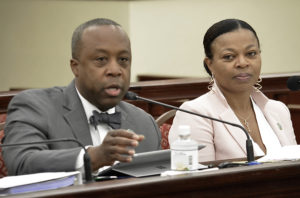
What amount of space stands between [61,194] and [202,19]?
7.90 m

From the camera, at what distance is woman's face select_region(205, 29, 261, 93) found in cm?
332

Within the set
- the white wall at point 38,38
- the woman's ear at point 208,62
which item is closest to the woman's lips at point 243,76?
the woman's ear at point 208,62

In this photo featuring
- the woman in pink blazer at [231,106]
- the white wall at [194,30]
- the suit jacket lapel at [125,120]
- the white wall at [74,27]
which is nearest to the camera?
the suit jacket lapel at [125,120]

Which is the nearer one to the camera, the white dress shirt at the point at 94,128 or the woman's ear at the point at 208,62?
the white dress shirt at the point at 94,128

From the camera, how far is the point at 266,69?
868 cm

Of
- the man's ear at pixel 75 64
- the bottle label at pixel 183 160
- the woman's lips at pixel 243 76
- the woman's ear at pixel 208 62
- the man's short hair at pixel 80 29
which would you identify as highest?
the man's short hair at pixel 80 29

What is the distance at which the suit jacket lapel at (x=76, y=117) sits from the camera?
8.82ft

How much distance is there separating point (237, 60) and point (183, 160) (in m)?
1.25

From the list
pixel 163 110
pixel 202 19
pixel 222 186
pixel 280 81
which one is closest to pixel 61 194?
pixel 222 186

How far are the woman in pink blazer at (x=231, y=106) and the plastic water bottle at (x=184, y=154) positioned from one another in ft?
3.19

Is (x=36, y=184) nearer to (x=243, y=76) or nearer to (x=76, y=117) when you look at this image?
(x=76, y=117)

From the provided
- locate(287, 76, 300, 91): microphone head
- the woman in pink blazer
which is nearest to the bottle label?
locate(287, 76, 300, 91): microphone head

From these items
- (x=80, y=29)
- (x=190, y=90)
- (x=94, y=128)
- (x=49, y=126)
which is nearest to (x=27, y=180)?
(x=49, y=126)

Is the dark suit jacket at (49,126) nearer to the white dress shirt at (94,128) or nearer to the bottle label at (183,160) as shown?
the white dress shirt at (94,128)
